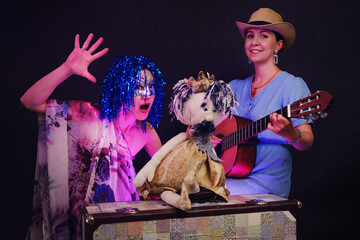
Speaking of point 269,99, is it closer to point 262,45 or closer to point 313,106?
point 262,45

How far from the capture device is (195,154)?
1.66m

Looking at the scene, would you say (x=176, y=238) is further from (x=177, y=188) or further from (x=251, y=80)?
(x=251, y=80)

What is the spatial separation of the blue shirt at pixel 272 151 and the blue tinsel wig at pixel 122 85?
22.0 inches

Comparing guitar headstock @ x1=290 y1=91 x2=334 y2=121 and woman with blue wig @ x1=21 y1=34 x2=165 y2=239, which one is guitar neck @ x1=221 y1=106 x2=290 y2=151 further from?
woman with blue wig @ x1=21 y1=34 x2=165 y2=239

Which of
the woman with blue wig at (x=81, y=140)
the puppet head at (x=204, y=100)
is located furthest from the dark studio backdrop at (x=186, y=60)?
the puppet head at (x=204, y=100)

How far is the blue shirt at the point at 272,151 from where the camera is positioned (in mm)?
2160

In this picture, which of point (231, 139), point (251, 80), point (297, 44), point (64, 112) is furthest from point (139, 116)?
point (297, 44)

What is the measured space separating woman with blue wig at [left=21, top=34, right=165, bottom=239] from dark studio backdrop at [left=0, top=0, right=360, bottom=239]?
1.06 ft

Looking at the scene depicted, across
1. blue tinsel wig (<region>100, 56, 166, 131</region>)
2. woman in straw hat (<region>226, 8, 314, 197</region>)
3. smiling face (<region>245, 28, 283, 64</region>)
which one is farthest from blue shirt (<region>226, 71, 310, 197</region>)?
blue tinsel wig (<region>100, 56, 166, 131</region>)

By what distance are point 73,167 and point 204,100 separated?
74 centimetres

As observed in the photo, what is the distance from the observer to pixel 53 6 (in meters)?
2.19

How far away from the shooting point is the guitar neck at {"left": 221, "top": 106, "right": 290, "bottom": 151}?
6.19 ft

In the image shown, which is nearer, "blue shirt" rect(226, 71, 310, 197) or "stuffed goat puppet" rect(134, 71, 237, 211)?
"stuffed goat puppet" rect(134, 71, 237, 211)

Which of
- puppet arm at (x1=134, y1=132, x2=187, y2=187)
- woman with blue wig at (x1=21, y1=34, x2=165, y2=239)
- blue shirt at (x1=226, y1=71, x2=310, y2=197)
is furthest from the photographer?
blue shirt at (x1=226, y1=71, x2=310, y2=197)
